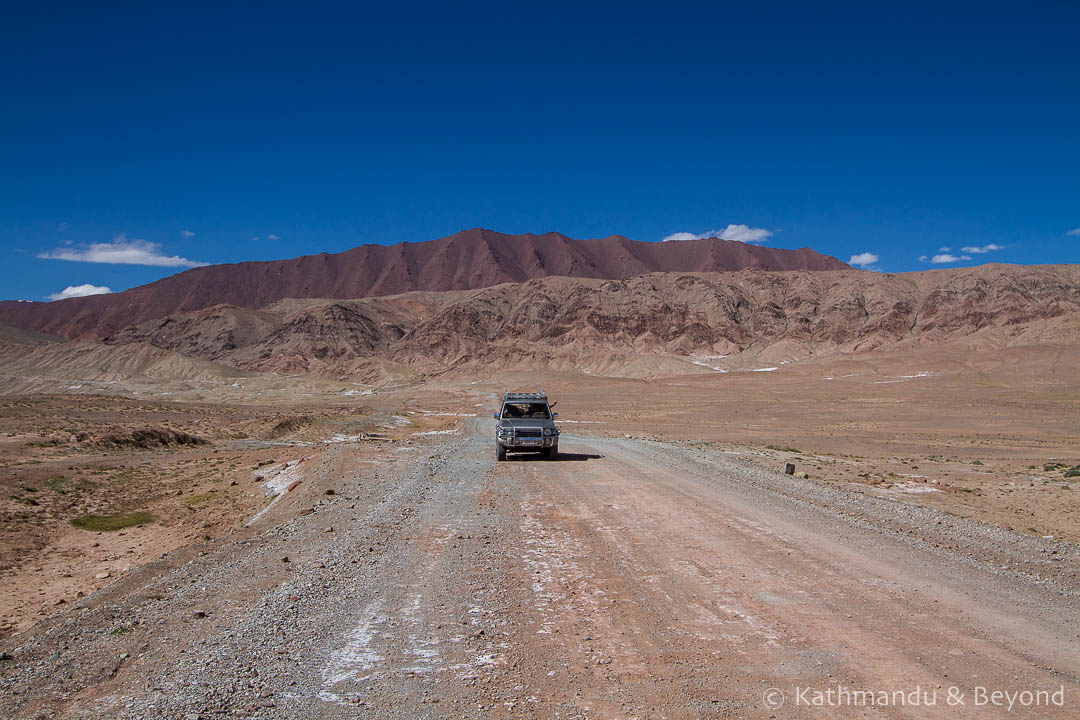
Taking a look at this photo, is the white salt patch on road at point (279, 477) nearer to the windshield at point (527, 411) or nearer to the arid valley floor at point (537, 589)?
the arid valley floor at point (537, 589)

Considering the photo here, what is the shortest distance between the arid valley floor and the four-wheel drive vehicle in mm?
902

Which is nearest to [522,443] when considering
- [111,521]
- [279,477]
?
[279,477]

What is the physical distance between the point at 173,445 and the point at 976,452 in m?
37.6

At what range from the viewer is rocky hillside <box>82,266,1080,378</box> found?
132 meters

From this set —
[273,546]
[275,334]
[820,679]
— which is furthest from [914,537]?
[275,334]

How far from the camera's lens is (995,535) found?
Result: 34.6 ft

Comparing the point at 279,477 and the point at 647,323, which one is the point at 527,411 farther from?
the point at 647,323

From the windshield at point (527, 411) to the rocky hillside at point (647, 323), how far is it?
103 m

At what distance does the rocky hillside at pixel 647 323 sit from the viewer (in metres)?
132

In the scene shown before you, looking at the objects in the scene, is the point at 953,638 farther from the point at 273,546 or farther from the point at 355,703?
the point at 273,546

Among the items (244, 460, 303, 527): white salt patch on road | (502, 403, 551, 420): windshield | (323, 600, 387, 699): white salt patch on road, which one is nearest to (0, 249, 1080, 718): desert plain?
(323, 600, 387, 699): white salt patch on road

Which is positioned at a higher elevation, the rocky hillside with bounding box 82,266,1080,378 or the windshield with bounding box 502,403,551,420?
the rocky hillside with bounding box 82,266,1080,378

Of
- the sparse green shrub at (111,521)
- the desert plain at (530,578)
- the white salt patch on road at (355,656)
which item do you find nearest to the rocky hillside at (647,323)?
the desert plain at (530,578)

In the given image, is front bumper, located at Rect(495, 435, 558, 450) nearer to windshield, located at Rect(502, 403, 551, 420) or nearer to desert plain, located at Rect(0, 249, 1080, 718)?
desert plain, located at Rect(0, 249, 1080, 718)
